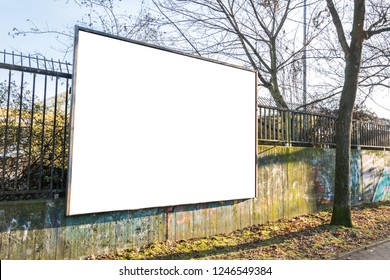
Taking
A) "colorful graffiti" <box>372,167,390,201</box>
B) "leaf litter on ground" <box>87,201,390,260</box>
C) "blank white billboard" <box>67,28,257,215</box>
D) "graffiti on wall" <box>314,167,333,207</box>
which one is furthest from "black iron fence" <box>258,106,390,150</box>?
"leaf litter on ground" <box>87,201,390,260</box>

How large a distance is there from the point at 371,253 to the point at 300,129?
3878 millimetres

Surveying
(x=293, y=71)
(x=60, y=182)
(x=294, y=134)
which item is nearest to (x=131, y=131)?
(x=60, y=182)

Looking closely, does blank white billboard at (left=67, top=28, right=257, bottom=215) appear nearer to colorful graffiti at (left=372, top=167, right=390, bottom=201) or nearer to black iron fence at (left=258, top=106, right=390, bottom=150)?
black iron fence at (left=258, top=106, right=390, bottom=150)

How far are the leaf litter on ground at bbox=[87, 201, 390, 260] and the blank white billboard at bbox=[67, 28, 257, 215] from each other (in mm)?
752

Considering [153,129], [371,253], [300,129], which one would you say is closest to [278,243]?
[371,253]

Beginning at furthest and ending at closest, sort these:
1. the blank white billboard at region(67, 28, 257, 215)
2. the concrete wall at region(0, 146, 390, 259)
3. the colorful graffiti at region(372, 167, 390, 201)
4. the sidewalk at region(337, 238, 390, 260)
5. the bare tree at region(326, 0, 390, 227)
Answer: the colorful graffiti at region(372, 167, 390, 201)
the bare tree at region(326, 0, 390, 227)
the sidewalk at region(337, 238, 390, 260)
the blank white billboard at region(67, 28, 257, 215)
the concrete wall at region(0, 146, 390, 259)

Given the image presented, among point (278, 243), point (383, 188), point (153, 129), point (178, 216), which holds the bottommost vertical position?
point (278, 243)

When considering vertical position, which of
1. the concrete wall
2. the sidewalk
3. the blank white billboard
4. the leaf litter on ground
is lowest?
the sidewalk

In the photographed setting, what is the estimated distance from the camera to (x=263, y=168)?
7512 millimetres

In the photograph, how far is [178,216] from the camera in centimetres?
598

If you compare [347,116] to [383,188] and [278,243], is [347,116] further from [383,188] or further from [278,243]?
[383,188]

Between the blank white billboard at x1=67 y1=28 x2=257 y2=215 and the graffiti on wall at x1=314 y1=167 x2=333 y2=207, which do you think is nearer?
the blank white billboard at x1=67 y1=28 x2=257 y2=215

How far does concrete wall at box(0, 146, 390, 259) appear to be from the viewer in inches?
176

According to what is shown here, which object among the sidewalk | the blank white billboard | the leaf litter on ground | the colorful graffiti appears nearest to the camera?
the blank white billboard
